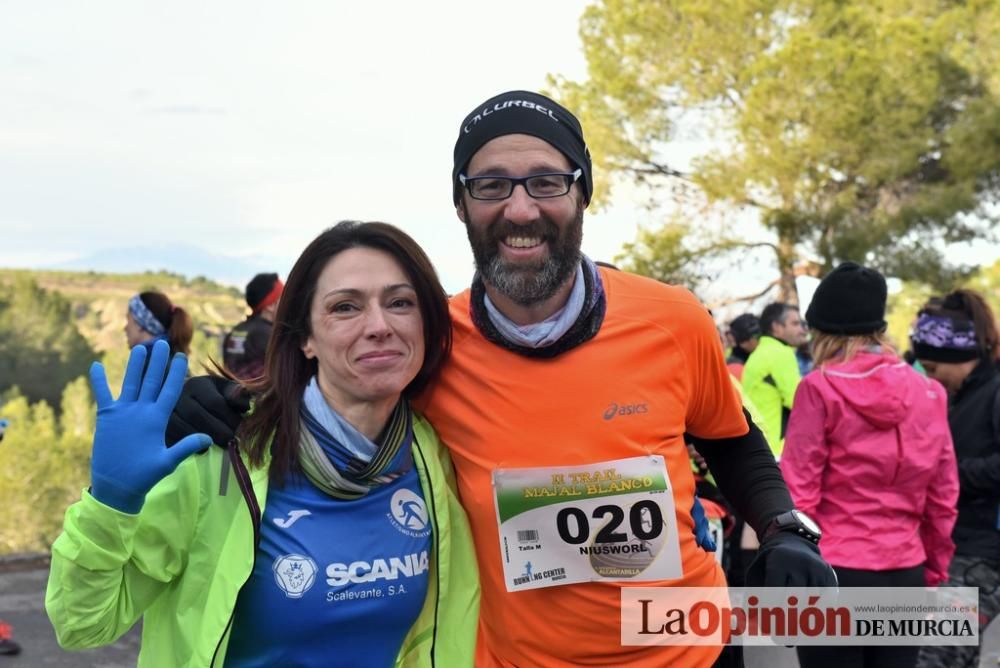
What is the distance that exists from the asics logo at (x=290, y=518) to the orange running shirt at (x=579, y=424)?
397mm

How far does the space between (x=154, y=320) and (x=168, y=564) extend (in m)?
4.09

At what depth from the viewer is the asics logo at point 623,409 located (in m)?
2.14

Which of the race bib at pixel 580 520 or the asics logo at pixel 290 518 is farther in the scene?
the race bib at pixel 580 520

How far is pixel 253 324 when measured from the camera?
5.95 meters

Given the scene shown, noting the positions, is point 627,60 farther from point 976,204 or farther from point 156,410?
point 156,410

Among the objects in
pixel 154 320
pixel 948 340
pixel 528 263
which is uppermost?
pixel 154 320

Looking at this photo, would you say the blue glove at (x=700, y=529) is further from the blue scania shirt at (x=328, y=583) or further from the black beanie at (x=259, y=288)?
the black beanie at (x=259, y=288)

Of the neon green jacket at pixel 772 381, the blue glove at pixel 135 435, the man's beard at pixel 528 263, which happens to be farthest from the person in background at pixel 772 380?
the blue glove at pixel 135 435

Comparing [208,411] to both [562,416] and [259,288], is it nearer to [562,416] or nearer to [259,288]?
[562,416]

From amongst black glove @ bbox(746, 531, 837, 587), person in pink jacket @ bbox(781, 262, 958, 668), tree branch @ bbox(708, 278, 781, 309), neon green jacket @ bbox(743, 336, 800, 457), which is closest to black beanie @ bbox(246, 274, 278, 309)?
neon green jacket @ bbox(743, 336, 800, 457)

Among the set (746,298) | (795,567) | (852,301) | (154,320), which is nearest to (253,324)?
(154,320)

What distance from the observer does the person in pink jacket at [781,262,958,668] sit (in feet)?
11.5

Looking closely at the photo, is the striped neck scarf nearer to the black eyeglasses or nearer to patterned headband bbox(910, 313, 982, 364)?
the black eyeglasses

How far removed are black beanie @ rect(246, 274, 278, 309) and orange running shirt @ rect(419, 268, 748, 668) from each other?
4.03m
